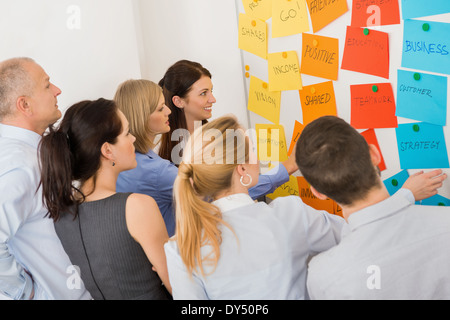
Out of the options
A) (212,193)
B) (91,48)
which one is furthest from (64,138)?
(91,48)

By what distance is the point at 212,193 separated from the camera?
3.43 feet

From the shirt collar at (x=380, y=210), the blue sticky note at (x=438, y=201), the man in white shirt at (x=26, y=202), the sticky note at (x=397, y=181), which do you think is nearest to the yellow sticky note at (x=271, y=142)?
the sticky note at (x=397, y=181)

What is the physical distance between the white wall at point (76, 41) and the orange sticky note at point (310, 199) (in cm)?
82

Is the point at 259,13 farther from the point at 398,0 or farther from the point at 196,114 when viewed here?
the point at 398,0

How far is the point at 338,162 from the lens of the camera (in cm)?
89

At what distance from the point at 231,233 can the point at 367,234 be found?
0.27 m

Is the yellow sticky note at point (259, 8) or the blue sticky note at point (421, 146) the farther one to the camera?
the yellow sticky note at point (259, 8)

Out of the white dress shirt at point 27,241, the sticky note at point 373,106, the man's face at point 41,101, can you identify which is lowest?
the white dress shirt at point 27,241

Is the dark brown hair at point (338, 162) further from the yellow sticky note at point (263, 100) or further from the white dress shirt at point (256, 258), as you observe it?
the yellow sticky note at point (263, 100)

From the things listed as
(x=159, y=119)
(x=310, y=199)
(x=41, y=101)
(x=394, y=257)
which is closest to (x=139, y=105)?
(x=159, y=119)

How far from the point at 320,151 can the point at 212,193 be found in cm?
27

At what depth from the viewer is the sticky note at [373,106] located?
4.47ft

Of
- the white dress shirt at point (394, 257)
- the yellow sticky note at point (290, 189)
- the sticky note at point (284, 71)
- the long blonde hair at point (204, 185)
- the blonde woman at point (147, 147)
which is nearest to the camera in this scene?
the white dress shirt at point (394, 257)

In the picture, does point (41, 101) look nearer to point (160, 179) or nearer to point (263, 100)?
point (160, 179)
